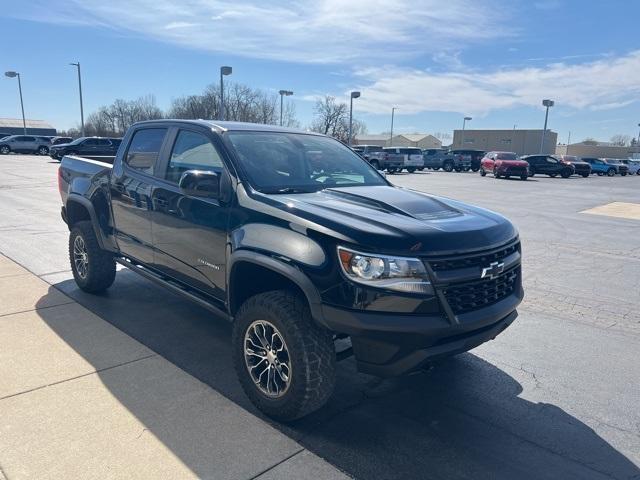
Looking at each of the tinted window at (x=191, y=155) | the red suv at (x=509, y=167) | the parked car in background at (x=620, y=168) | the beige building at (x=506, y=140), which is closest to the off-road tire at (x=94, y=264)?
the tinted window at (x=191, y=155)

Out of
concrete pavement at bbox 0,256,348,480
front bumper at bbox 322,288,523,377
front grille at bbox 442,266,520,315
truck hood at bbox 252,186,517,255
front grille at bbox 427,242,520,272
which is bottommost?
concrete pavement at bbox 0,256,348,480

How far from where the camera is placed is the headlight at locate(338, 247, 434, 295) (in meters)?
2.65

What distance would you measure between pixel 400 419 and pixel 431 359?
79 cm

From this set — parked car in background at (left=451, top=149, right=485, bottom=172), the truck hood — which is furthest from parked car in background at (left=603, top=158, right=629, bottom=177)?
the truck hood

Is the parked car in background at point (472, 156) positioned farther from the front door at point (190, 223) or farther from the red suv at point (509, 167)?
the front door at point (190, 223)

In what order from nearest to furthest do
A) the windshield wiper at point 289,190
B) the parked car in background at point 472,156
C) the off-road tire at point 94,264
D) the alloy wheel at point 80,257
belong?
the windshield wiper at point 289,190
the off-road tire at point 94,264
the alloy wheel at point 80,257
the parked car in background at point 472,156

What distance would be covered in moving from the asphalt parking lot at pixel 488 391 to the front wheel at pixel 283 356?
203mm

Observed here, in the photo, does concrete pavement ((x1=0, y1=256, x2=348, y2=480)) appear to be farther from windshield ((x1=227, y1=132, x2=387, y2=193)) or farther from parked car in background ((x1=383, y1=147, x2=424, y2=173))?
parked car in background ((x1=383, y1=147, x2=424, y2=173))

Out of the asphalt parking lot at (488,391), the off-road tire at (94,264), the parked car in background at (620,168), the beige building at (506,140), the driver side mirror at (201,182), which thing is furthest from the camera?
the beige building at (506,140)

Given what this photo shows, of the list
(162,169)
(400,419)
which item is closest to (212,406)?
(400,419)

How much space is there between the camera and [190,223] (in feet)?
12.2

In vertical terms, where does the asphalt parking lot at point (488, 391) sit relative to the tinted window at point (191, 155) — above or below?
below

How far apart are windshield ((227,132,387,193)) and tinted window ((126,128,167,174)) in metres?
0.94

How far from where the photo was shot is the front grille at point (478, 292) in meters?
2.79
